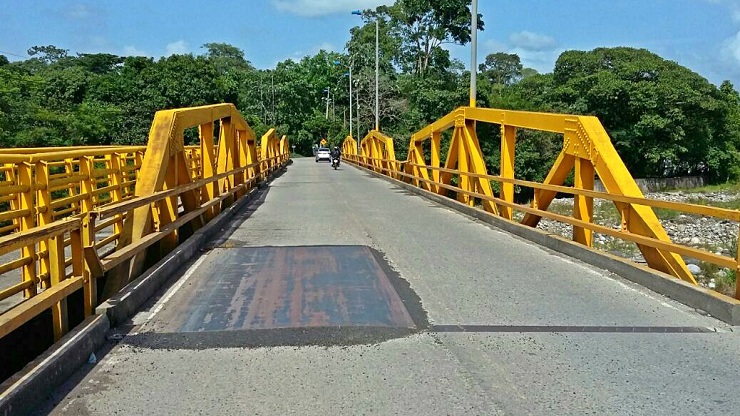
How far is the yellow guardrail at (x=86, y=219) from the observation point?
5320mm

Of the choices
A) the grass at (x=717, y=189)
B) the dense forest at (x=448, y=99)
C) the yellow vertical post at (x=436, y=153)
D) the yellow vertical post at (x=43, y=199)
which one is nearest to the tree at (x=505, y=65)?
the dense forest at (x=448, y=99)

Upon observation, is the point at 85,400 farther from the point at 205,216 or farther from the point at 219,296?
the point at 205,216

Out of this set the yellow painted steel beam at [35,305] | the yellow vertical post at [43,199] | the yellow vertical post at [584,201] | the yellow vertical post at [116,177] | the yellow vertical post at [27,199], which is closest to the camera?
the yellow painted steel beam at [35,305]

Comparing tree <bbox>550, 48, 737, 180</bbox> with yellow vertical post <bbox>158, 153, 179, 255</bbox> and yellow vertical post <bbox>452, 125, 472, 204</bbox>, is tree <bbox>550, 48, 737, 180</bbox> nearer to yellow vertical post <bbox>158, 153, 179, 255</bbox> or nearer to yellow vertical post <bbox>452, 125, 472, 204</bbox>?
yellow vertical post <bbox>452, 125, 472, 204</bbox>

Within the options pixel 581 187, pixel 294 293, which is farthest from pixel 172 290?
pixel 581 187

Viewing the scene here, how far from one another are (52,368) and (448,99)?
44.9 metres

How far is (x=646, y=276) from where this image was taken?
26.4 feet

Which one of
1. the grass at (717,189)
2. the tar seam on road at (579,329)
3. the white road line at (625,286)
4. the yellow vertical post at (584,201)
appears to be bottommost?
the grass at (717,189)

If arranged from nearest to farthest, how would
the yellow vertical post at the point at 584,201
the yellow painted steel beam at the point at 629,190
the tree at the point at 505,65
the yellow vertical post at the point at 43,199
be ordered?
the yellow vertical post at the point at 43,199, the yellow painted steel beam at the point at 629,190, the yellow vertical post at the point at 584,201, the tree at the point at 505,65

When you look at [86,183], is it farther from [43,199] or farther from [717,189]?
[717,189]

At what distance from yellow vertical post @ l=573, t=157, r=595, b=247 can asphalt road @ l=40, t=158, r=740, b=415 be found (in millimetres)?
1114

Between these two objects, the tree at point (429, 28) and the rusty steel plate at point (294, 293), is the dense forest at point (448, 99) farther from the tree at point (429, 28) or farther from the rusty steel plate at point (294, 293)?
the rusty steel plate at point (294, 293)

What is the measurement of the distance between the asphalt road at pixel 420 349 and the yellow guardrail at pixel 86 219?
0.57 meters

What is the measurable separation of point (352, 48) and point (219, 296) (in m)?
89.5
